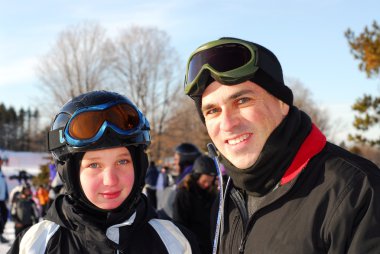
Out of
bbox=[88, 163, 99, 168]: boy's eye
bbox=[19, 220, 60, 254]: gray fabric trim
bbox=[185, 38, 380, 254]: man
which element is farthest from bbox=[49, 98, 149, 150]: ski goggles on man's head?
bbox=[185, 38, 380, 254]: man

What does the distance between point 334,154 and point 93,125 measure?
1.49 m

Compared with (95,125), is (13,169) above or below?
below

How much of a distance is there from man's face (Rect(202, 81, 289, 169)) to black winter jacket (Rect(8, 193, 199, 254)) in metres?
0.80

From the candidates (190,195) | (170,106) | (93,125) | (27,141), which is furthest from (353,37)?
(27,141)

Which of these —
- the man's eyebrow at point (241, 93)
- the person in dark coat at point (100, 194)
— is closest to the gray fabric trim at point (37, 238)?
the person in dark coat at point (100, 194)

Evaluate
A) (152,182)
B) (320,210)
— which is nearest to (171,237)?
(320,210)

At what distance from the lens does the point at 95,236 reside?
8.28 ft

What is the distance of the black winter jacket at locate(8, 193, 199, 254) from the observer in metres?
2.51

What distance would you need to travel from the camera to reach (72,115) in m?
2.80

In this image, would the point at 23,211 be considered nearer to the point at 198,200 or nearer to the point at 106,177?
the point at 198,200

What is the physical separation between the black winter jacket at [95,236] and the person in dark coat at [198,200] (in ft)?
8.51

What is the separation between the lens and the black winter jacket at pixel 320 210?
167 centimetres

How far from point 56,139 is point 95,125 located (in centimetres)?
31

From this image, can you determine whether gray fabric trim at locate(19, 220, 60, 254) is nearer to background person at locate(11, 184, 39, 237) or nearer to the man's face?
the man's face
